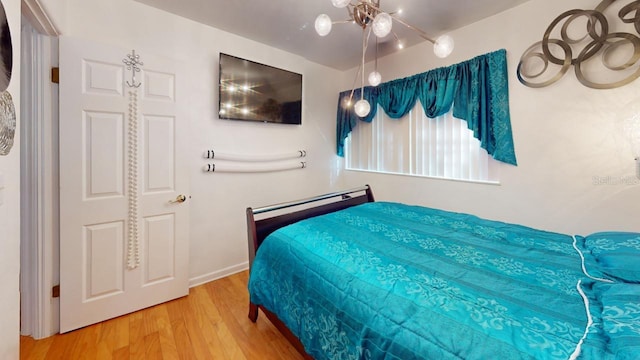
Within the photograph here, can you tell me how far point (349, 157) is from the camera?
387cm

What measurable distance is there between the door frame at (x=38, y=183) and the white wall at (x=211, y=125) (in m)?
0.24

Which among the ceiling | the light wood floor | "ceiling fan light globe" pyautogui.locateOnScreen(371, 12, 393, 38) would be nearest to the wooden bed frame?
the light wood floor

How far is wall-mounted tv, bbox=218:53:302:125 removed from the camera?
2.60 m

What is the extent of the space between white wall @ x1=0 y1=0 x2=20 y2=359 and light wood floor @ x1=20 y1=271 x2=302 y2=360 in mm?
633

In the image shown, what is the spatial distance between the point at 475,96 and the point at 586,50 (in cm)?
74

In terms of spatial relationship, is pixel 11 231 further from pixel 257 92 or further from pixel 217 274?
pixel 257 92

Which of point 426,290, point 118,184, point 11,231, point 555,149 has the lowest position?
point 426,290

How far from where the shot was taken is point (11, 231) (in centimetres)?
108

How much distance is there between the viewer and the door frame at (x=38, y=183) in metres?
1.66

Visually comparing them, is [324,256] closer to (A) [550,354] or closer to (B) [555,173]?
→ (A) [550,354]

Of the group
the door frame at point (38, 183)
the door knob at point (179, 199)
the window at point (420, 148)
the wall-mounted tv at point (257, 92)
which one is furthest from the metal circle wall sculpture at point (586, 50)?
the door frame at point (38, 183)

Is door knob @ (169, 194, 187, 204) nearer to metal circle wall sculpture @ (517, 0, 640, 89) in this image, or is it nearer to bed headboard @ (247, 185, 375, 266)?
bed headboard @ (247, 185, 375, 266)

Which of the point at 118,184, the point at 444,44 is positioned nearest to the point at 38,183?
the point at 118,184

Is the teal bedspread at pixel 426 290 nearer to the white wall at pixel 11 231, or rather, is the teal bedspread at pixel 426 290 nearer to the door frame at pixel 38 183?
the white wall at pixel 11 231
